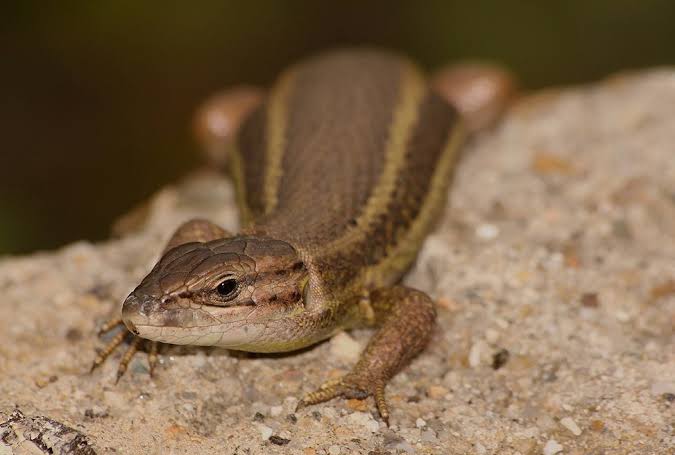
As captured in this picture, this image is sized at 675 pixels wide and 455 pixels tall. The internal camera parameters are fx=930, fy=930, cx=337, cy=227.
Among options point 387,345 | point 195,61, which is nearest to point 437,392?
point 387,345

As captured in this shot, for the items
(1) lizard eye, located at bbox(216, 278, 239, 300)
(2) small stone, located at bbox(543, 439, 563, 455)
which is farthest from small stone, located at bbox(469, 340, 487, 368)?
(1) lizard eye, located at bbox(216, 278, 239, 300)

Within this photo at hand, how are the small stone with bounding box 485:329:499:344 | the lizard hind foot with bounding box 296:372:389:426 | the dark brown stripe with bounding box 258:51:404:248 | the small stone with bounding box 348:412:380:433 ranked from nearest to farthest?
the small stone with bounding box 348:412:380:433
the lizard hind foot with bounding box 296:372:389:426
the small stone with bounding box 485:329:499:344
the dark brown stripe with bounding box 258:51:404:248

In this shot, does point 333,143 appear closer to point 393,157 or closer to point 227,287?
point 393,157

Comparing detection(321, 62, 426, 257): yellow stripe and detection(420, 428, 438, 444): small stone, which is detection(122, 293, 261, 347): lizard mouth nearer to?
detection(321, 62, 426, 257): yellow stripe

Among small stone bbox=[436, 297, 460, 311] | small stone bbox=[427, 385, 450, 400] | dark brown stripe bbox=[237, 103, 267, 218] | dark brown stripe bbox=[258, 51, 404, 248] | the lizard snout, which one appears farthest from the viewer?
dark brown stripe bbox=[237, 103, 267, 218]

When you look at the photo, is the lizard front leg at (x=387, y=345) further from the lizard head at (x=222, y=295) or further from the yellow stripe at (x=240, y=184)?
the yellow stripe at (x=240, y=184)

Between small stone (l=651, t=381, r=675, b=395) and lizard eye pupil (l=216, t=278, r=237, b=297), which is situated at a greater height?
lizard eye pupil (l=216, t=278, r=237, b=297)
